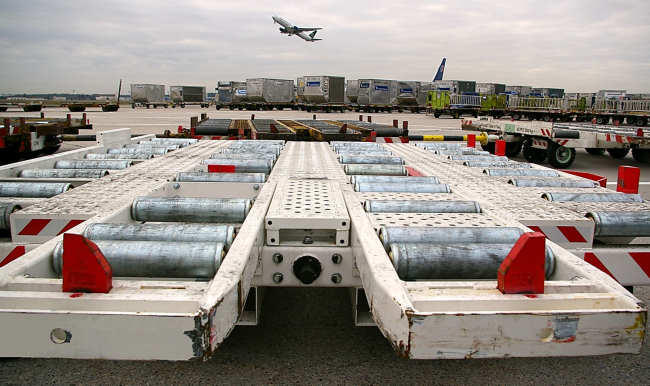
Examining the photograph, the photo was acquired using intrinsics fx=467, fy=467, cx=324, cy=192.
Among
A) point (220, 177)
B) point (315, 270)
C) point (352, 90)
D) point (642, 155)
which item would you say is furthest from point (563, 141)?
point (352, 90)

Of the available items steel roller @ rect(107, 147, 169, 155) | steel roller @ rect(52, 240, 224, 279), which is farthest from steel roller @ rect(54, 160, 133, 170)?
steel roller @ rect(52, 240, 224, 279)

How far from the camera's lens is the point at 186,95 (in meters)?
62.5

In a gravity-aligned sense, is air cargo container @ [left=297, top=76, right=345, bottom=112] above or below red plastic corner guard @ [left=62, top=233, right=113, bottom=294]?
above

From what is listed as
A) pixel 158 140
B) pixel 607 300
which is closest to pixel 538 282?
pixel 607 300

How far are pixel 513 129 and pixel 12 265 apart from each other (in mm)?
12270

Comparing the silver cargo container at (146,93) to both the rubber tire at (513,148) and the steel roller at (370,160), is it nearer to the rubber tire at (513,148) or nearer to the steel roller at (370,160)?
the rubber tire at (513,148)

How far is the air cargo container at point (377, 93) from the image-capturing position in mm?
46906

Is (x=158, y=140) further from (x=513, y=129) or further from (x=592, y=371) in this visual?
(x=513, y=129)

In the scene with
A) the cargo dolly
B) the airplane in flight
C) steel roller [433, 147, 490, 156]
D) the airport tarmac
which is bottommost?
the airport tarmac

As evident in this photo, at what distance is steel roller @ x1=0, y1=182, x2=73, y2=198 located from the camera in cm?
354

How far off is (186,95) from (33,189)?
62560mm

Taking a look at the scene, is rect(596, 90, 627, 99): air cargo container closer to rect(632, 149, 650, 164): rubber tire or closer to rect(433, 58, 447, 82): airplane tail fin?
rect(433, 58, 447, 82): airplane tail fin

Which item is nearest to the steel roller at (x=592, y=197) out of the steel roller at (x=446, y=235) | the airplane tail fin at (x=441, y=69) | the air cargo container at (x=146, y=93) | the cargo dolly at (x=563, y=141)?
the steel roller at (x=446, y=235)

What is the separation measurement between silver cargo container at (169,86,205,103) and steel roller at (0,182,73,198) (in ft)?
204
